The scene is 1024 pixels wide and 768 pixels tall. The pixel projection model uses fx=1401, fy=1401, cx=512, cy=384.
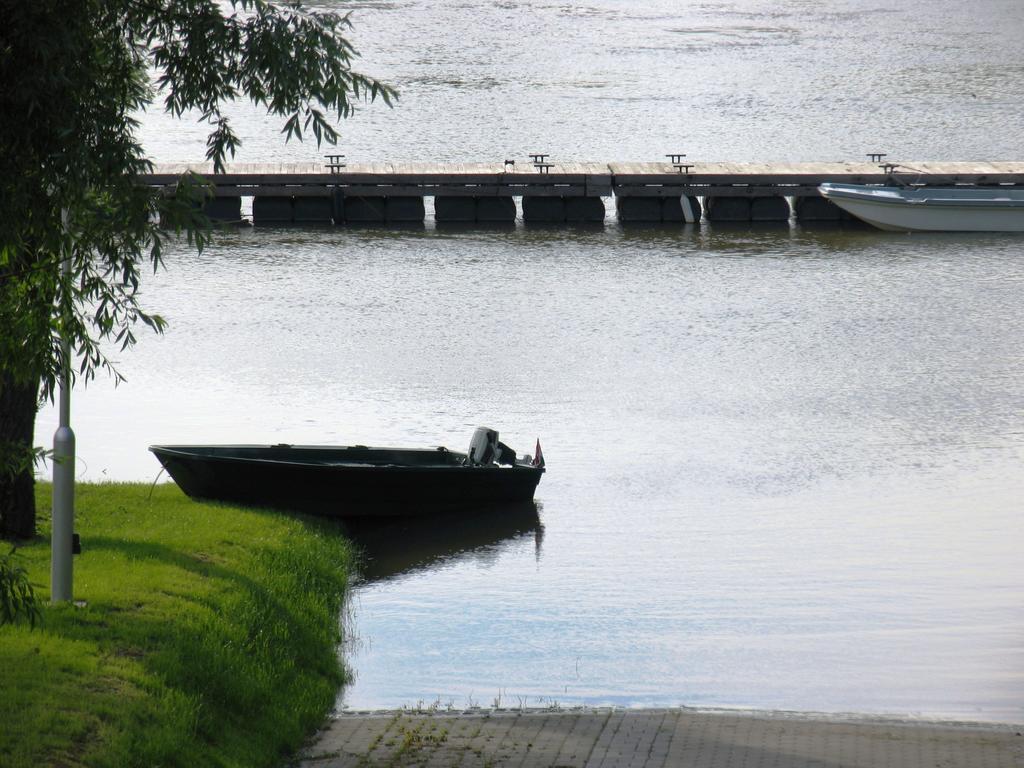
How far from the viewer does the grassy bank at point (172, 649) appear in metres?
10.4

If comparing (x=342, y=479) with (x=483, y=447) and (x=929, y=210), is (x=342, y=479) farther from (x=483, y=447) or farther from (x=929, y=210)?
(x=929, y=210)

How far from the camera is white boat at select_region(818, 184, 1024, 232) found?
4706 cm

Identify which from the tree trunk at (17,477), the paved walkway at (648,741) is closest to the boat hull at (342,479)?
the tree trunk at (17,477)

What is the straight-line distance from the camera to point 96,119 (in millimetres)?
9461

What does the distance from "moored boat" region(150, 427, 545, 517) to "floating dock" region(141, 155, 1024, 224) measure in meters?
28.4

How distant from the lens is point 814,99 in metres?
81.2

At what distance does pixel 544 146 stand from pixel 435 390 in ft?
132

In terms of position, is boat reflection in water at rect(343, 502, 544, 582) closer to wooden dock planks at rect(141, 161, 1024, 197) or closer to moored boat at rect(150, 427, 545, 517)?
moored boat at rect(150, 427, 545, 517)

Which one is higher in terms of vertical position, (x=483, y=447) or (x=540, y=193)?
(x=540, y=193)

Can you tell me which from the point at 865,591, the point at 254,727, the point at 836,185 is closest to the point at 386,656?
the point at 254,727

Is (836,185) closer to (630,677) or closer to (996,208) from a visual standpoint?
(996,208)

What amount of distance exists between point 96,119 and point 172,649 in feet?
15.7

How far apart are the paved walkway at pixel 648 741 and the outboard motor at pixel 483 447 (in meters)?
7.80

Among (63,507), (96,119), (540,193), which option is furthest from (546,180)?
(96,119)
